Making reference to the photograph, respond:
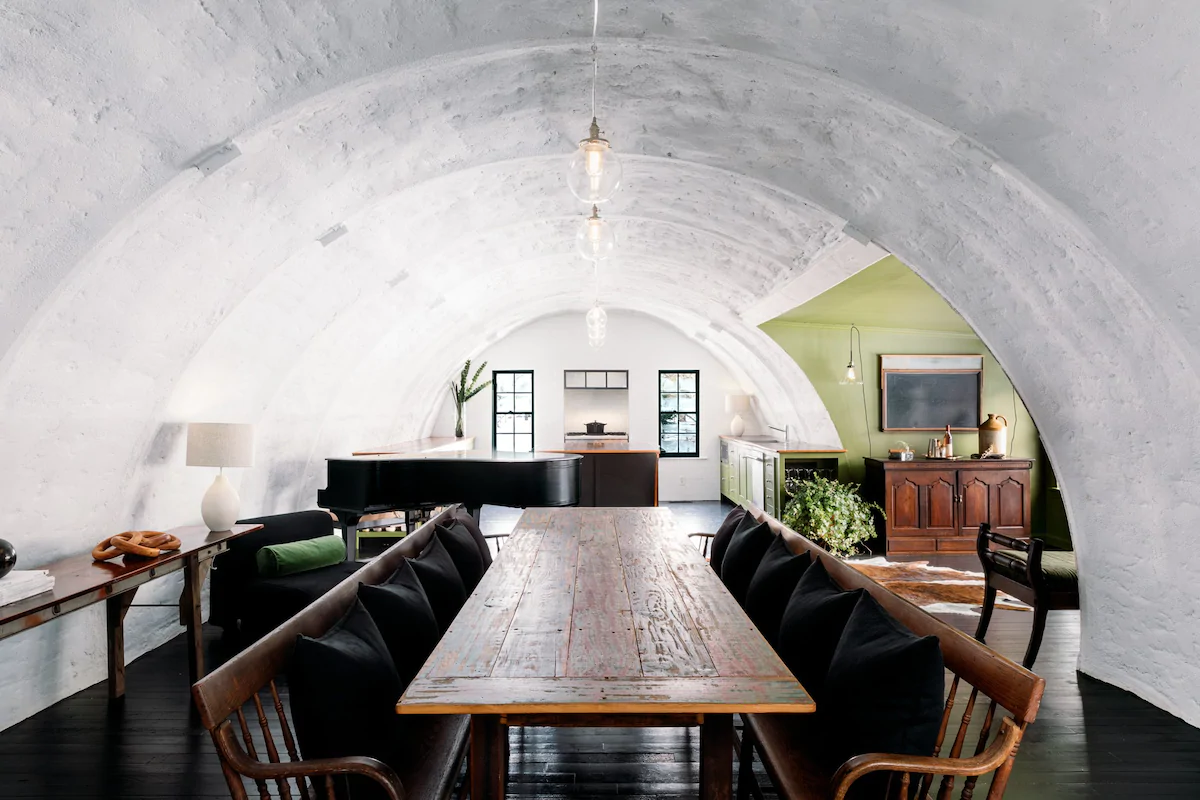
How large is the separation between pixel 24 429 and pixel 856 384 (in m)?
8.11

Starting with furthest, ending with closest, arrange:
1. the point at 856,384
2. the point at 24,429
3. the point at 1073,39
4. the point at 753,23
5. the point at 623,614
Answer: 1. the point at 856,384
2. the point at 24,429
3. the point at 753,23
4. the point at 623,614
5. the point at 1073,39

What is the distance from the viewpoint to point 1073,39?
2191 millimetres

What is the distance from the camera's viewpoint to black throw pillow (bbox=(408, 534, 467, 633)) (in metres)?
2.93

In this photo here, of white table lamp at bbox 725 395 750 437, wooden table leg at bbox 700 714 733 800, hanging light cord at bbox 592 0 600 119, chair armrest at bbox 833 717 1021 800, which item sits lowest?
wooden table leg at bbox 700 714 733 800

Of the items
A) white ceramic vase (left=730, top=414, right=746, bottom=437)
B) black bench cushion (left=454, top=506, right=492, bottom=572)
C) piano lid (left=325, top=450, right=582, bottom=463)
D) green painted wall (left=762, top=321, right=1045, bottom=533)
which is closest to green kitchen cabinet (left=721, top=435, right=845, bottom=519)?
green painted wall (left=762, top=321, right=1045, bottom=533)

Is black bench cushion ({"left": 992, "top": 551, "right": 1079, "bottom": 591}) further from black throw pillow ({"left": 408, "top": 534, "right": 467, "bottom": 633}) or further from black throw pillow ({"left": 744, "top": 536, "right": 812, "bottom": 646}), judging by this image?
black throw pillow ({"left": 408, "top": 534, "right": 467, "bottom": 633})

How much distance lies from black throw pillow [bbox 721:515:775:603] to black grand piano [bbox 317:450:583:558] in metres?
3.05

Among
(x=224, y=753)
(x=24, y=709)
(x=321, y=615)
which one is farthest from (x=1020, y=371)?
(x=24, y=709)

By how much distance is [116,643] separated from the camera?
380cm

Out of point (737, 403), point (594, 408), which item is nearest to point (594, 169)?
point (737, 403)

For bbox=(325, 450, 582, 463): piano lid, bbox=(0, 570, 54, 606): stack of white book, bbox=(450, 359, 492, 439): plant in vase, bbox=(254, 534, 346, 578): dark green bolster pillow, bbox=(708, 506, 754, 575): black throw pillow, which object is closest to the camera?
bbox=(0, 570, 54, 606): stack of white book

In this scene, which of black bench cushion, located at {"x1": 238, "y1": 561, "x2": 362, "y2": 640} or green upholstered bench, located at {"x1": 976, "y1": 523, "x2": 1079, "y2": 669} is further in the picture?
black bench cushion, located at {"x1": 238, "y1": 561, "x2": 362, "y2": 640}

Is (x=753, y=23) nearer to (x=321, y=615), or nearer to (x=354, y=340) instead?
(x=321, y=615)

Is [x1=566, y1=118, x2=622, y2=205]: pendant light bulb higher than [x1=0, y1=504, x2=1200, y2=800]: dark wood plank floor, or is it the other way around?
[x1=566, y1=118, x2=622, y2=205]: pendant light bulb
